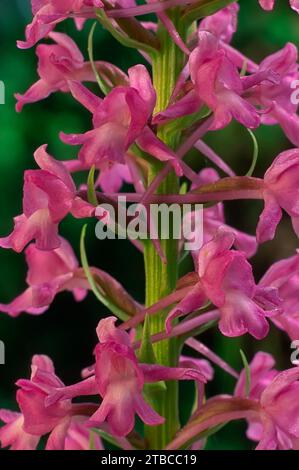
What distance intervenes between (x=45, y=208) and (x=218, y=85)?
235 mm

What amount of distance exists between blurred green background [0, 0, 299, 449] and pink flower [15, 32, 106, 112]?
1.33 meters

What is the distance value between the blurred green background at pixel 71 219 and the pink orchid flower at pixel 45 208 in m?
1.51

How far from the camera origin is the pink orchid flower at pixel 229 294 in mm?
1083

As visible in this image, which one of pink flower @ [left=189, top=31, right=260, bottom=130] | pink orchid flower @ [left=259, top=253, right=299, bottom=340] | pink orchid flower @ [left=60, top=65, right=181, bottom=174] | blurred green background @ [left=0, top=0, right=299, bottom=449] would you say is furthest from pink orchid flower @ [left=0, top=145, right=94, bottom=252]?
blurred green background @ [left=0, top=0, right=299, bottom=449]

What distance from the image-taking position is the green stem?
120 centimetres

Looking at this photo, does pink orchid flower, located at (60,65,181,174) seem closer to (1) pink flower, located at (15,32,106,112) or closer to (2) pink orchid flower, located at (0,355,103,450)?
(1) pink flower, located at (15,32,106,112)

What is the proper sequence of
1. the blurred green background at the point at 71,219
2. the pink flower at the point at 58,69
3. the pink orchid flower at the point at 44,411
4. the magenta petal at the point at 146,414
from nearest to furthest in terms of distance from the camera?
the magenta petal at the point at 146,414, the pink orchid flower at the point at 44,411, the pink flower at the point at 58,69, the blurred green background at the point at 71,219

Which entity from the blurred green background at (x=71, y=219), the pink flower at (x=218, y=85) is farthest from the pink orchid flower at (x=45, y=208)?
the blurred green background at (x=71, y=219)

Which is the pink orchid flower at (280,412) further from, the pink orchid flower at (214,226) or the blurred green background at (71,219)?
the blurred green background at (71,219)

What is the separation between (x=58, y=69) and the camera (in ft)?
4.25

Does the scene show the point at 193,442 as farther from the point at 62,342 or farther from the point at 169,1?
the point at 62,342

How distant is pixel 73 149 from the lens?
105 inches

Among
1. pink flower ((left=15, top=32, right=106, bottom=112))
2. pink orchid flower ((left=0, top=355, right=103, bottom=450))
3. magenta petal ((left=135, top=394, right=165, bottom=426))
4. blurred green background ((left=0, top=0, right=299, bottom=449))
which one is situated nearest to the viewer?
magenta petal ((left=135, top=394, right=165, bottom=426))

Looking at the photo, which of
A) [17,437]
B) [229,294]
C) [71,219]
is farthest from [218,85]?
[71,219]
